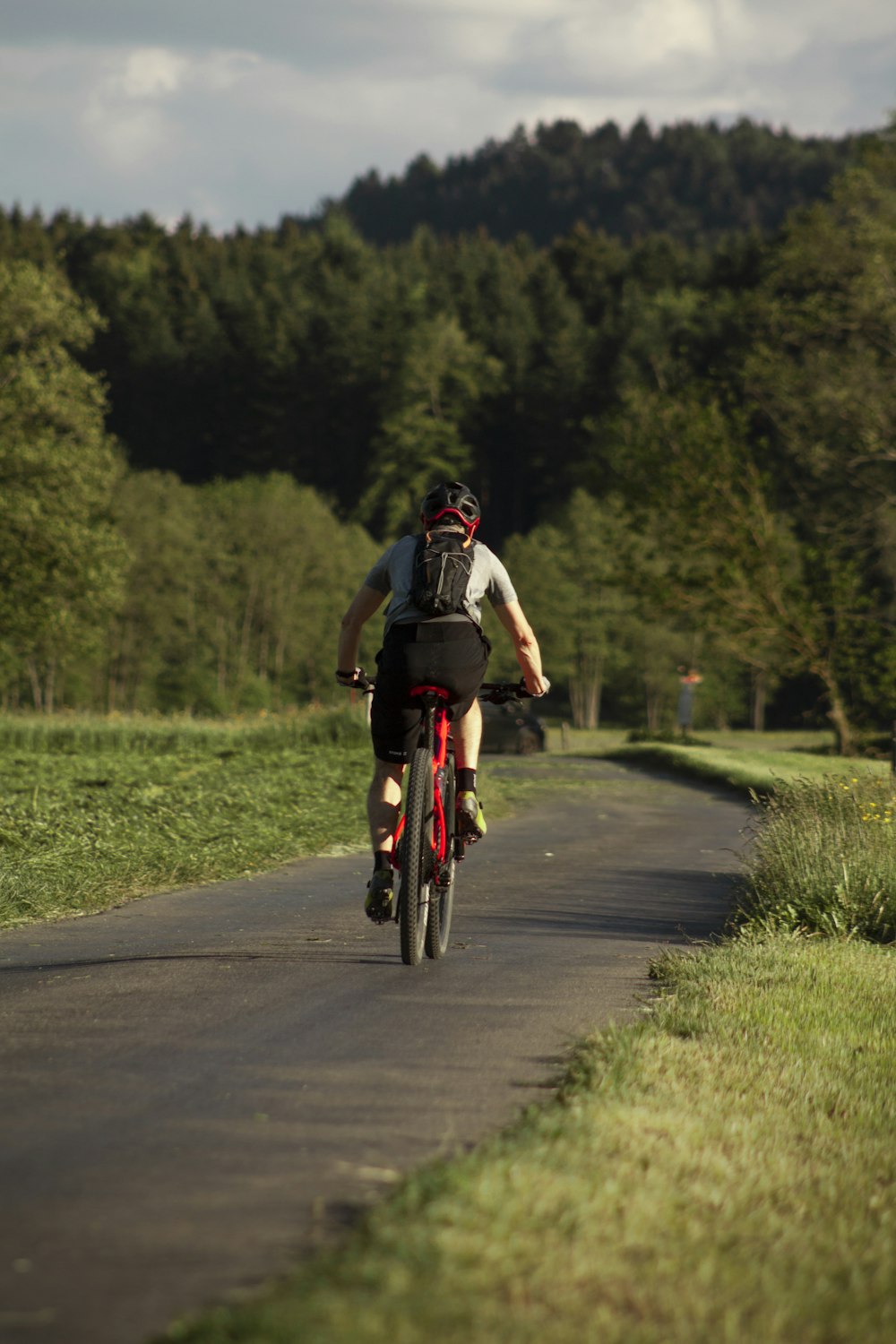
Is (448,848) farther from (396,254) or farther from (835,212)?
(396,254)

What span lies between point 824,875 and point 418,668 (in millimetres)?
3786

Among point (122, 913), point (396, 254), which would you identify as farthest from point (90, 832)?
point (396, 254)

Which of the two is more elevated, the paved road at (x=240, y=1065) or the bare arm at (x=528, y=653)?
the bare arm at (x=528, y=653)

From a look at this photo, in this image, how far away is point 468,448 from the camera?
10869 cm

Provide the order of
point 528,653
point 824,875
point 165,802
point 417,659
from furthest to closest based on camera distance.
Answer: point 165,802 < point 824,875 < point 528,653 < point 417,659

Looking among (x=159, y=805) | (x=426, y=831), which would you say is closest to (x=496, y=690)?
(x=426, y=831)

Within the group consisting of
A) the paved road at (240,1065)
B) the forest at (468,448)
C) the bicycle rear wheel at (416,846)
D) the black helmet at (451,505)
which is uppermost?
the forest at (468,448)

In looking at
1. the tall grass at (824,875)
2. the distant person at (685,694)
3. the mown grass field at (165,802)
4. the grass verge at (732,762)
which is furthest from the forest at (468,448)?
the tall grass at (824,875)

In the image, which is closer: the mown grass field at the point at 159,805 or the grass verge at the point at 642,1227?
the grass verge at the point at 642,1227

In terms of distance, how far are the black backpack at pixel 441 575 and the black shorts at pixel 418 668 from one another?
0.35ft

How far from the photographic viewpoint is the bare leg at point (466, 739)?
7.38 m

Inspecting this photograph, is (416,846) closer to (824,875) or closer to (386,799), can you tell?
(386,799)

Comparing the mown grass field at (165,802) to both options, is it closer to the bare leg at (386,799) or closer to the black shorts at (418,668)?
the bare leg at (386,799)

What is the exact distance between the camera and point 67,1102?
182 inches
